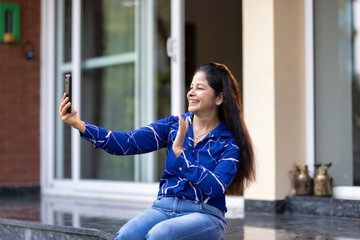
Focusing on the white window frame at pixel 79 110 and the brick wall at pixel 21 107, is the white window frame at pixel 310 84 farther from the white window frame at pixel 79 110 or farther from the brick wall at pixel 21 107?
the brick wall at pixel 21 107

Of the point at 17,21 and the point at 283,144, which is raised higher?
the point at 17,21

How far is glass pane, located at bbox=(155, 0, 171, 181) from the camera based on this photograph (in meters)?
4.91

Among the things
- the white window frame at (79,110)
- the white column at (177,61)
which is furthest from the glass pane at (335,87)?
the white window frame at (79,110)

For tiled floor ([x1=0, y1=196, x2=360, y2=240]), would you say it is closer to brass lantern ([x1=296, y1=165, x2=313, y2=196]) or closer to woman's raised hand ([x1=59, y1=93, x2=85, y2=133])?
brass lantern ([x1=296, y1=165, x2=313, y2=196])

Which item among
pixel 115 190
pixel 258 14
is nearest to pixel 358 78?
pixel 258 14

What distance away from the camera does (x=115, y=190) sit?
17.6 ft

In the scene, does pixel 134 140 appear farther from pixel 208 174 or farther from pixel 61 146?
pixel 61 146

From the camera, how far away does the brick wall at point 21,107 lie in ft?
20.1

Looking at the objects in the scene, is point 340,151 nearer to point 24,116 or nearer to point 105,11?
point 105,11

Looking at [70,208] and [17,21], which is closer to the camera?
[70,208]

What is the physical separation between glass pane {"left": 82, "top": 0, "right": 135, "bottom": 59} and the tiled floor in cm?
158

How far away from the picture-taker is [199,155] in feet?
7.59

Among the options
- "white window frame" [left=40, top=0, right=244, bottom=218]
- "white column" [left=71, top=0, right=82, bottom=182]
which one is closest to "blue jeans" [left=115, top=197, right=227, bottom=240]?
"white window frame" [left=40, top=0, right=244, bottom=218]

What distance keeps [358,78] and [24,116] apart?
3806mm
